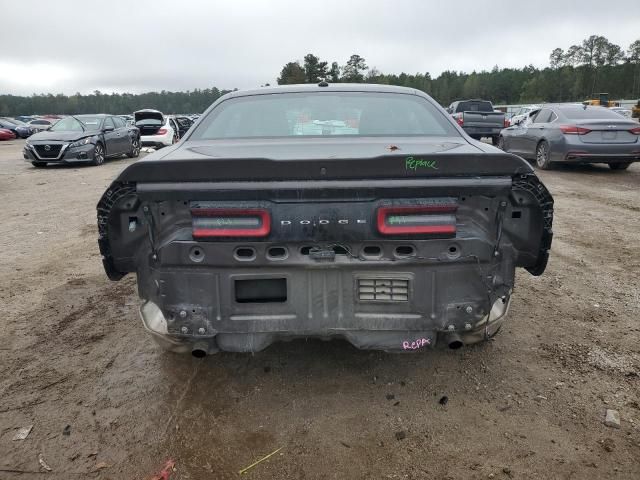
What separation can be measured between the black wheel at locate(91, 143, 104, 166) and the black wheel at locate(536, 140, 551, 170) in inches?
473

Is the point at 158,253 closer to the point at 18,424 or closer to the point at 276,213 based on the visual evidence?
the point at 276,213

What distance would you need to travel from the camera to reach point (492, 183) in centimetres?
224

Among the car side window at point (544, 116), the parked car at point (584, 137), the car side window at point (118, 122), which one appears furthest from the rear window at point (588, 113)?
the car side window at point (118, 122)

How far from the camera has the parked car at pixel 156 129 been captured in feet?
58.1

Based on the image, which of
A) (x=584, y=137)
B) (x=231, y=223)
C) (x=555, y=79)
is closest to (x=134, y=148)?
(x=584, y=137)

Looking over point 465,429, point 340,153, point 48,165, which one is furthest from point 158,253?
point 48,165

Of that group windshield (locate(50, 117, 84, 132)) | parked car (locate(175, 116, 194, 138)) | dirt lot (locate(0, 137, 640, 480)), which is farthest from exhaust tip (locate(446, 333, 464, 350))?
parked car (locate(175, 116, 194, 138))

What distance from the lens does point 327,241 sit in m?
2.26

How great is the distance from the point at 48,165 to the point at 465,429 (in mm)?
15829

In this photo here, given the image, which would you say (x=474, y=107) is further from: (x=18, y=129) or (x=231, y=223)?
(x=18, y=129)

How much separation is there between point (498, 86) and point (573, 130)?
101516mm

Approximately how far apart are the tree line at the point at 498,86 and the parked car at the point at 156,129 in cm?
4140

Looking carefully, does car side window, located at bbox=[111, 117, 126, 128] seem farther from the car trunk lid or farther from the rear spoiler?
the rear spoiler

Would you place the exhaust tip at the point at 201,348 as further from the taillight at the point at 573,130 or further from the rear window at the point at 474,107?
the rear window at the point at 474,107
